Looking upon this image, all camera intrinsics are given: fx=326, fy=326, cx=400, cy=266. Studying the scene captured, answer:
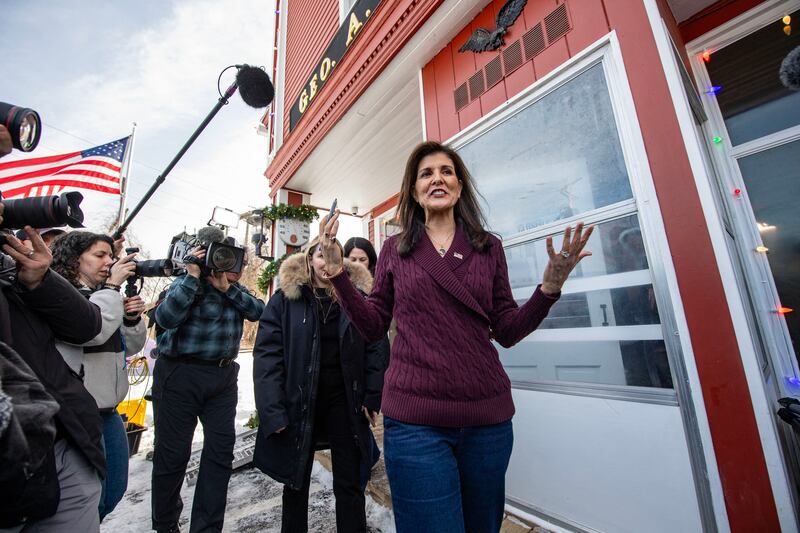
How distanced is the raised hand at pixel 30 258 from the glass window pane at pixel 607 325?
8.00 ft

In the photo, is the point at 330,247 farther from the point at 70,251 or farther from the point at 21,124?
the point at 70,251

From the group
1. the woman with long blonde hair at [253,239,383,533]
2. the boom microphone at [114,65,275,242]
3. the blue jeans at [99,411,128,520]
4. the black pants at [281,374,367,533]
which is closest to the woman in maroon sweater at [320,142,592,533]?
the woman with long blonde hair at [253,239,383,533]

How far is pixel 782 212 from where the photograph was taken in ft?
7.36

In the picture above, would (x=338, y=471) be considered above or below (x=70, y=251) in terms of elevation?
below

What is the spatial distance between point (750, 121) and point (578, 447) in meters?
2.68

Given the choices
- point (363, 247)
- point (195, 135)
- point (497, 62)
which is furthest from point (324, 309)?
point (195, 135)

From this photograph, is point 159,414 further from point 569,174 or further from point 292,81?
point 292,81

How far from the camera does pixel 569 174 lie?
2.11 metres

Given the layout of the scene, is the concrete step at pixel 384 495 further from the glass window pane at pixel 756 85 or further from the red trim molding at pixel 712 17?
the red trim molding at pixel 712 17

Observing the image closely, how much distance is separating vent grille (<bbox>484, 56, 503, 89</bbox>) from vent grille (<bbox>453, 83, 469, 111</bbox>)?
23 cm

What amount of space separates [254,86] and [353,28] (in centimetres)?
143

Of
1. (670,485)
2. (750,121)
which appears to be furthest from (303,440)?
(750,121)

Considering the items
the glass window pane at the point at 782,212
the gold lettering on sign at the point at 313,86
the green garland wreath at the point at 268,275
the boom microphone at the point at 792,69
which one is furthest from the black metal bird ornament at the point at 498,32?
the green garland wreath at the point at 268,275

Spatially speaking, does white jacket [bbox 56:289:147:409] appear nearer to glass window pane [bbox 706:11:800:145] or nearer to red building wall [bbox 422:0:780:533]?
red building wall [bbox 422:0:780:533]
